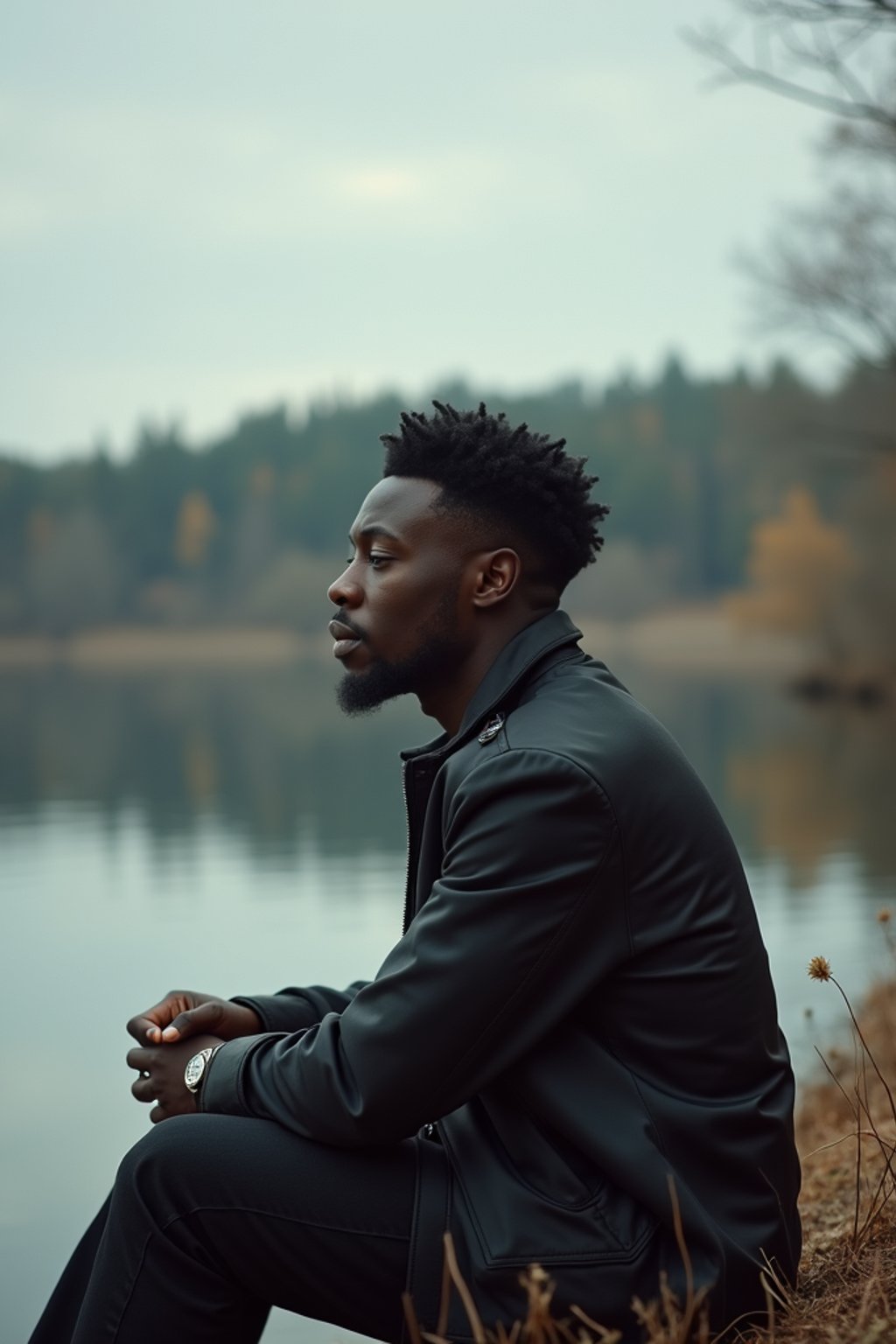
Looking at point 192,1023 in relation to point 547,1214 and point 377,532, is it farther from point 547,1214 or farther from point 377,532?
point 377,532

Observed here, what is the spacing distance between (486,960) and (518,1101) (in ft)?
0.76

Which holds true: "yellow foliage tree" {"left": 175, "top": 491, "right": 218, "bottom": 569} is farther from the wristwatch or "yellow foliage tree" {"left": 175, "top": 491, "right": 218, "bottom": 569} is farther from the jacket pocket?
the jacket pocket

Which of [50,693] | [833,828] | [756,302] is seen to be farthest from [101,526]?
[833,828]

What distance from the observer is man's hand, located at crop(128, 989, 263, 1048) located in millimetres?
2438

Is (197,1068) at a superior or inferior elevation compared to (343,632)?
inferior

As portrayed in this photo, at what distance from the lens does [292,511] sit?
8600cm

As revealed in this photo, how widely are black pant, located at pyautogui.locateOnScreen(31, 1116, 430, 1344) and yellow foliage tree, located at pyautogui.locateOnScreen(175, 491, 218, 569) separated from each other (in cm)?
8183

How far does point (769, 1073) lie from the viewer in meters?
2.27

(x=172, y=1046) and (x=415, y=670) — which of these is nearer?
(x=172, y=1046)

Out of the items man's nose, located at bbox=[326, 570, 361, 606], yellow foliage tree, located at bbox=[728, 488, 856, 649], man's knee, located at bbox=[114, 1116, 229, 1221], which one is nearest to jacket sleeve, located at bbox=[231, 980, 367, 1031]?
man's knee, located at bbox=[114, 1116, 229, 1221]

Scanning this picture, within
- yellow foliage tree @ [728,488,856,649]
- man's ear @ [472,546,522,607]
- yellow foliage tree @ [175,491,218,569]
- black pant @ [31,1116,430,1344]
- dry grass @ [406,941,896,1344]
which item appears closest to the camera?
dry grass @ [406,941,896,1344]

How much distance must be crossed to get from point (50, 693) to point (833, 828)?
29.3 m

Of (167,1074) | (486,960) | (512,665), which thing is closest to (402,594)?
(512,665)

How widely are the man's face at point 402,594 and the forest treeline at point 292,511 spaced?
50.7 meters
